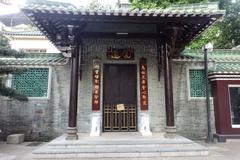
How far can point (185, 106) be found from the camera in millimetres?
8969

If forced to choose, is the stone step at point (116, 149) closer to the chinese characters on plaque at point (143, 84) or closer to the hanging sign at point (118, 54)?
the chinese characters on plaque at point (143, 84)

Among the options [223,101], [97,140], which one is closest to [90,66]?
[97,140]

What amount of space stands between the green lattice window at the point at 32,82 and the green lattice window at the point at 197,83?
5.24m

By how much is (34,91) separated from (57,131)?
1.63 m

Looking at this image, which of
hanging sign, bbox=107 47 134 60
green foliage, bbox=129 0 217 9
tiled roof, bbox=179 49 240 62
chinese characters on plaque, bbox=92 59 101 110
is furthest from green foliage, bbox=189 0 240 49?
chinese characters on plaque, bbox=92 59 101 110

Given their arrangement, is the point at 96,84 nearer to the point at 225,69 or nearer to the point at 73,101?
the point at 73,101

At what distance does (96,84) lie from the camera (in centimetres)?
851

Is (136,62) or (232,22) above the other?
(232,22)

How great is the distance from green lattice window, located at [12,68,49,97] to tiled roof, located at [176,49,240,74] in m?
4.96

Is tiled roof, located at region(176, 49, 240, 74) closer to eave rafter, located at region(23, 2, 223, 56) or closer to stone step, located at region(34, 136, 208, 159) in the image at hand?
eave rafter, located at region(23, 2, 223, 56)

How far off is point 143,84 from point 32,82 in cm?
393

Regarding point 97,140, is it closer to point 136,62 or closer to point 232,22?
point 136,62

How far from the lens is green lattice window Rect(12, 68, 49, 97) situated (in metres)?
8.83

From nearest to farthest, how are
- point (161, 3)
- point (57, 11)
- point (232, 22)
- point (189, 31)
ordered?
point (57, 11) < point (189, 31) < point (161, 3) < point (232, 22)
